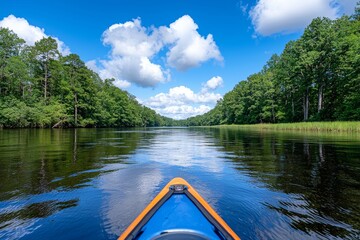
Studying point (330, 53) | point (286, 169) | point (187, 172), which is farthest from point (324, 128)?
point (187, 172)

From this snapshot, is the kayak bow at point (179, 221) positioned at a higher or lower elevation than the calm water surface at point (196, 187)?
higher

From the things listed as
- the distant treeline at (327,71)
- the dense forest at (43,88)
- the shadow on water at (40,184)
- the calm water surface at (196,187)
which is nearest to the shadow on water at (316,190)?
the calm water surface at (196,187)

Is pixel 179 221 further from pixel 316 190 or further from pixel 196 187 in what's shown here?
pixel 316 190

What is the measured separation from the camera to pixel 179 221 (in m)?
3.11

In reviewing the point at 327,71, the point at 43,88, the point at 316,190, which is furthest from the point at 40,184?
the point at 43,88

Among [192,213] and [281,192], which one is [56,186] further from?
[281,192]

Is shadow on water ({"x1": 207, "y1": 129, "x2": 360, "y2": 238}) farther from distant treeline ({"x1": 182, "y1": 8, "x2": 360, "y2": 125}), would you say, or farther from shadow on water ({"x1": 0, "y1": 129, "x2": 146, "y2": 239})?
distant treeline ({"x1": 182, "y1": 8, "x2": 360, "y2": 125})

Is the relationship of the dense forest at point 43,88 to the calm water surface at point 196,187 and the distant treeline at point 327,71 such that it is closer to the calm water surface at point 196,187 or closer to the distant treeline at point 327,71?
the calm water surface at point 196,187

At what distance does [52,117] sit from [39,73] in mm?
12467

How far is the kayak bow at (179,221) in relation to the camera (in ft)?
9.27

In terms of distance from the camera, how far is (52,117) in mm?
45062

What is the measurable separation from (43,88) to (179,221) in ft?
191

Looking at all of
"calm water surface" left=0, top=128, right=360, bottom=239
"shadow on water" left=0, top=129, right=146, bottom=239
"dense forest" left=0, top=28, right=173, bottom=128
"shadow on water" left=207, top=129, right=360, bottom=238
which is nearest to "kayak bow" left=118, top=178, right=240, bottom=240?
"calm water surface" left=0, top=128, right=360, bottom=239

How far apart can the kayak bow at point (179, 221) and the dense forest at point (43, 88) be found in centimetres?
4458
